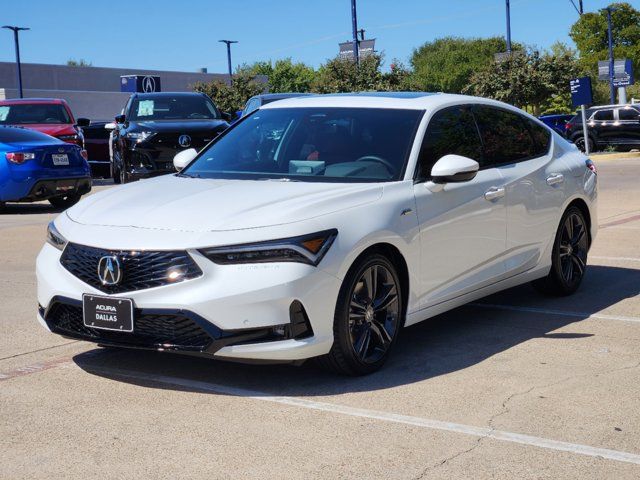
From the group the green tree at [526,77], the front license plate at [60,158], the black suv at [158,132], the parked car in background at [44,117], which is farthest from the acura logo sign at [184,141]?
the green tree at [526,77]

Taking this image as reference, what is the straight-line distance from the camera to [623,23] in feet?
319

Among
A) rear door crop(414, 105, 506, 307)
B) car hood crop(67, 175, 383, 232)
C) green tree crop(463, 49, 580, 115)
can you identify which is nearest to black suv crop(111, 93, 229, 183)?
rear door crop(414, 105, 506, 307)

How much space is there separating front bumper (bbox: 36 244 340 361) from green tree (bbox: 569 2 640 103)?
91.4m

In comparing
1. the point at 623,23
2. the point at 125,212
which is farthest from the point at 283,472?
the point at 623,23

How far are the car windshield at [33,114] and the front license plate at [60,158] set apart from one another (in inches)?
173

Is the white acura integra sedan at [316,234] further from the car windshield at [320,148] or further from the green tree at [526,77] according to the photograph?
the green tree at [526,77]

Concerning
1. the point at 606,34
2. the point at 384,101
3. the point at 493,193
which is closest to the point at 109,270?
the point at 384,101

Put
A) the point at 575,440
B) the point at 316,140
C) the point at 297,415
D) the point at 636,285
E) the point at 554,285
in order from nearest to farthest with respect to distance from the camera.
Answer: the point at 575,440 → the point at 297,415 → the point at 316,140 → the point at 554,285 → the point at 636,285

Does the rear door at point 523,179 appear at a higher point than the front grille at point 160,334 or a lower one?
higher

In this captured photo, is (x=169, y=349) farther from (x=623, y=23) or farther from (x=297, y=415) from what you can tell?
(x=623, y=23)

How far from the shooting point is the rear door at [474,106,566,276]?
22.8 ft

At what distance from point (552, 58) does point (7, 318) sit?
48818mm

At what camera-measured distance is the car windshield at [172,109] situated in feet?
57.3

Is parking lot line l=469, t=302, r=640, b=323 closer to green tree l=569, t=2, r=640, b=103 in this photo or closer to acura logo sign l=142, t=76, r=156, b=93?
acura logo sign l=142, t=76, r=156, b=93
